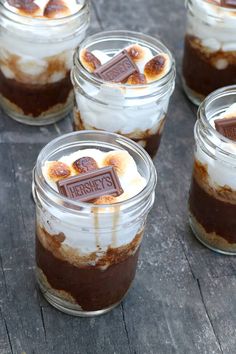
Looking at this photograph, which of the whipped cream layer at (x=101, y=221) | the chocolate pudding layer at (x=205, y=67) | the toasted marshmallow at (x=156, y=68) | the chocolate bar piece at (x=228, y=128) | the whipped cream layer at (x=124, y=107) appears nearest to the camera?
the whipped cream layer at (x=101, y=221)

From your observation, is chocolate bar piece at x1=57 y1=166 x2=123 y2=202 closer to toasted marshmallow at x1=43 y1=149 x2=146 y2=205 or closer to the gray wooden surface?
toasted marshmallow at x1=43 y1=149 x2=146 y2=205

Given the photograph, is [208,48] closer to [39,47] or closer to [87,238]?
[39,47]

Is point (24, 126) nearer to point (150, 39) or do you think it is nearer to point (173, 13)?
point (150, 39)

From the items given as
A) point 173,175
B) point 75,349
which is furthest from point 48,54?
point 75,349

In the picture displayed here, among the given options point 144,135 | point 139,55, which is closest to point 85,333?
point 144,135

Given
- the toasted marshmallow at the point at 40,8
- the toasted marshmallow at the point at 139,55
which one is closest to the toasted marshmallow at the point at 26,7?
the toasted marshmallow at the point at 40,8

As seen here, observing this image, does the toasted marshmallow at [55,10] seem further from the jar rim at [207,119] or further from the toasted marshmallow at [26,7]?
the jar rim at [207,119]
